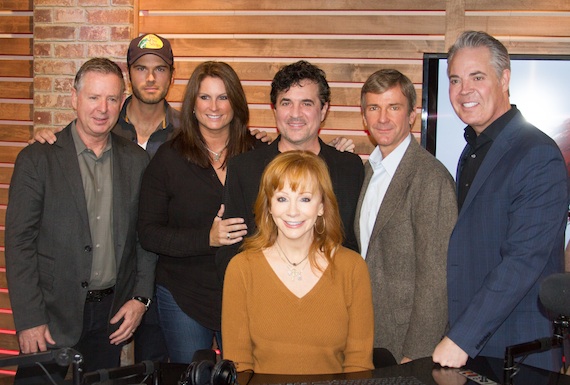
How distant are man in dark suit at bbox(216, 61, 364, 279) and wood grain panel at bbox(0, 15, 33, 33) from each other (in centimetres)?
293

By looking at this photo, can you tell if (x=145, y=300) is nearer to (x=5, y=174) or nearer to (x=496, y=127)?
(x=496, y=127)

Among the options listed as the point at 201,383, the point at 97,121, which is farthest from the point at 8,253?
the point at 201,383

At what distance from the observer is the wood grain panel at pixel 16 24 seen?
5.09m

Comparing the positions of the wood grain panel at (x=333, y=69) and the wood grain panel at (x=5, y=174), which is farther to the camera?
the wood grain panel at (x=5, y=174)

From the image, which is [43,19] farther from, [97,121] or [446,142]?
[446,142]

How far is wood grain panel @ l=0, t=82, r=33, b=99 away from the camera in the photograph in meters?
5.17

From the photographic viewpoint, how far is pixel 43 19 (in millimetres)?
4551

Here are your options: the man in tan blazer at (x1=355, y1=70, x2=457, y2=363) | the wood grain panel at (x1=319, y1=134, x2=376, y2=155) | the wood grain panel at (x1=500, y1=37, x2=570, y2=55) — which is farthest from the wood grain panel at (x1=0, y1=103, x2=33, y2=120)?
the wood grain panel at (x1=500, y1=37, x2=570, y2=55)

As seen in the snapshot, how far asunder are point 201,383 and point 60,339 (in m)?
1.73

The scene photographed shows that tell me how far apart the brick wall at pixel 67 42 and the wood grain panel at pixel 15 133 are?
0.63 metres

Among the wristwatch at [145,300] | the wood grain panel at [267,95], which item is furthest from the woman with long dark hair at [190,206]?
the wood grain panel at [267,95]

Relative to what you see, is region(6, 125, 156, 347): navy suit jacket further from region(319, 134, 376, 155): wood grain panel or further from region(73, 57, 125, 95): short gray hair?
region(319, 134, 376, 155): wood grain panel

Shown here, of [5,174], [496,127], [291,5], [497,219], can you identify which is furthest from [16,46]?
[497,219]

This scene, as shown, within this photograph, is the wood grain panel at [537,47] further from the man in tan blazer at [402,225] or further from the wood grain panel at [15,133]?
the wood grain panel at [15,133]
